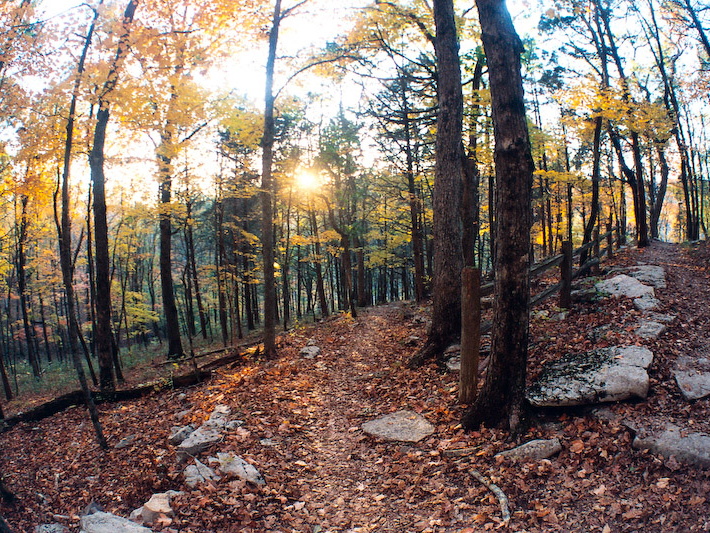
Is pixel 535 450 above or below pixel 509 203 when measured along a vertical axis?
below

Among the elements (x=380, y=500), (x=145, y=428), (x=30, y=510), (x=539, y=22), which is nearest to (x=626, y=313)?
(x=380, y=500)

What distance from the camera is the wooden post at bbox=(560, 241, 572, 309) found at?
7906 mm

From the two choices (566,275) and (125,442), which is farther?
(566,275)

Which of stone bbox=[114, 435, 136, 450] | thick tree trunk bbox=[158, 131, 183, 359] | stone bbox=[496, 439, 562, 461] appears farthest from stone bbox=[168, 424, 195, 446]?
thick tree trunk bbox=[158, 131, 183, 359]

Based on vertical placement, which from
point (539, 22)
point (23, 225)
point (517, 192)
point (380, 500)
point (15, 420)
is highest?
point (539, 22)

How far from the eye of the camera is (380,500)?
4.08 m

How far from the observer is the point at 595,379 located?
4.57 meters

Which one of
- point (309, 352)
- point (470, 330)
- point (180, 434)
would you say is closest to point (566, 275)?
point (470, 330)

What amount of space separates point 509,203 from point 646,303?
4557 millimetres

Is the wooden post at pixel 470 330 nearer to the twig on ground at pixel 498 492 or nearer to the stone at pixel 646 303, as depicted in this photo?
the twig on ground at pixel 498 492

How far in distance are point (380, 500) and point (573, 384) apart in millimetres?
2634

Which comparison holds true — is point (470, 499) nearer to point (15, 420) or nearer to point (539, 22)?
point (15, 420)

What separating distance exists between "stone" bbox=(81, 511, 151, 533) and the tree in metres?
4.13

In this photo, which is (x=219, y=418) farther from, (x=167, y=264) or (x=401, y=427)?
(x=167, y=264)
